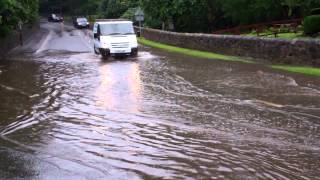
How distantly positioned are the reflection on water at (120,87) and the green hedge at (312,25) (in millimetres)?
9742

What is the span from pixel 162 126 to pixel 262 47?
47.0 feet

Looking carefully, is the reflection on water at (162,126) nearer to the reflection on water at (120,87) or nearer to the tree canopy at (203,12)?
the reflection on water at (120,87)

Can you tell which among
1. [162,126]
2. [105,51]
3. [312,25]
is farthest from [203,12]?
[162,126]

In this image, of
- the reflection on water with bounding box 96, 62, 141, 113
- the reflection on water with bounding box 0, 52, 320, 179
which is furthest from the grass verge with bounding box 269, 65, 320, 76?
the reflection on water with bounding box 96, 62, 141, 113

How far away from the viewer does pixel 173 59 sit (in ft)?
88.1

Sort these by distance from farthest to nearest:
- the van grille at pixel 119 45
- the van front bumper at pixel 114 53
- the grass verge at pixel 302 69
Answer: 1. the van front bumper at pixel 114 53
2. the van grille at pixel 119 45
3. the grass verge at pixel 302 69

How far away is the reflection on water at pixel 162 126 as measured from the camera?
7.99m

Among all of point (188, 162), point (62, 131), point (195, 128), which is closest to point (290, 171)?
point (188, 162)

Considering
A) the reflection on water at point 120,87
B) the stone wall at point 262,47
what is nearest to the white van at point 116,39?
the reflection on water at point 120,87

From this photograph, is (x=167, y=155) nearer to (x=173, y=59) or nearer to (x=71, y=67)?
(x=71, y=67)

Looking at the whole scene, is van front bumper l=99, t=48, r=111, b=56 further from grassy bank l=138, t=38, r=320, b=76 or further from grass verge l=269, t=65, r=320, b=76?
grass verge l=269, t=65, r=320, b=76

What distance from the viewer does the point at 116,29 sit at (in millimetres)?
28750

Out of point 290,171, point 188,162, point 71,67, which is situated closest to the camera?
point 290,171

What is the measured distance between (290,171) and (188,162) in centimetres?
149
